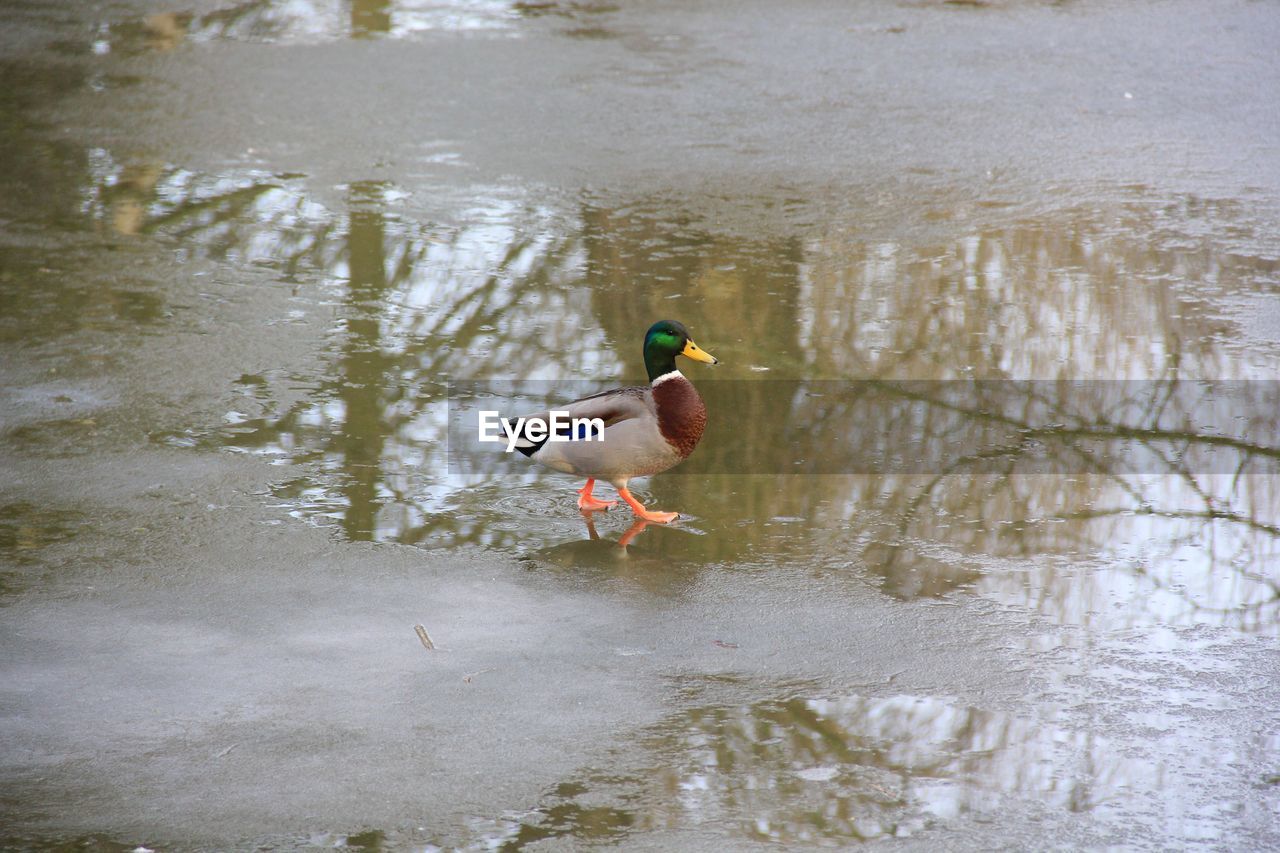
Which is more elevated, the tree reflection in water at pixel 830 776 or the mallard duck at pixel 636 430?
the mallard duck at pixel 636 430

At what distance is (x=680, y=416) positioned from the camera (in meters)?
5.35

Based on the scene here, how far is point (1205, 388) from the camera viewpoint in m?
6.58

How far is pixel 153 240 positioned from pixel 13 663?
4433 millimetres

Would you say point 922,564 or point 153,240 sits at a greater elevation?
point 153,240

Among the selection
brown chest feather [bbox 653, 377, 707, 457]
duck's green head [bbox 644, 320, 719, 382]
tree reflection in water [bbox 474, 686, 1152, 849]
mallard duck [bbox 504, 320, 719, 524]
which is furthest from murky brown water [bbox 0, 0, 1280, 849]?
duck's green head [bbox 644, 320, 719, 382]

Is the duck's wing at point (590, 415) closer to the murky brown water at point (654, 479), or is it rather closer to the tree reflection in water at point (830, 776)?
the murky brown water at point (654, 479)

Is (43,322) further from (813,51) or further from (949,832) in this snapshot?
(813,51)

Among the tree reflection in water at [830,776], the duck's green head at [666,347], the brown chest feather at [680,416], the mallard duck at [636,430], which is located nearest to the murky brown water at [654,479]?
the tree reflection in water at [830,776]

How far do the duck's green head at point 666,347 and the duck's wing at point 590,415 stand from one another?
0.36ft

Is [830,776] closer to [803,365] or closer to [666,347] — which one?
[666,347]

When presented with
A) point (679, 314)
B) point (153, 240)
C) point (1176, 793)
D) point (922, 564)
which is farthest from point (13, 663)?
point (153, 240)

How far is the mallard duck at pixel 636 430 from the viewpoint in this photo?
210 inches

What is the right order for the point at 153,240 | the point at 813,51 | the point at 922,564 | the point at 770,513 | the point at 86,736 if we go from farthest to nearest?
the point at 813,51 → the point at 153,240 → the point at 770,513 → the point at 922,564 → the point at 86,736

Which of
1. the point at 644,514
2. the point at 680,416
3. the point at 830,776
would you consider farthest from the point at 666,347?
the point at 830,776
